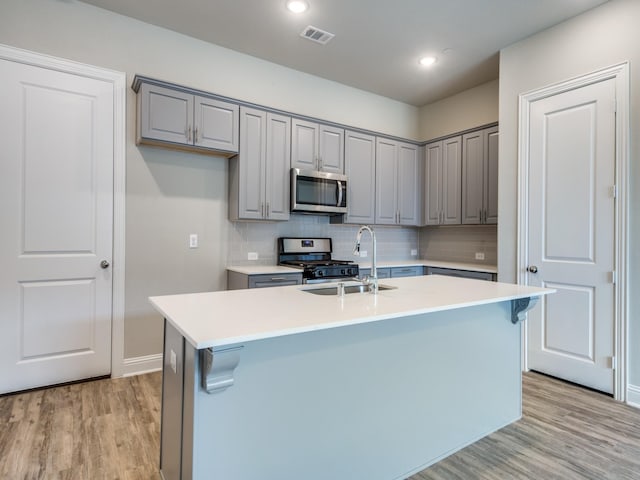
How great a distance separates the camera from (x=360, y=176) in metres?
4.20

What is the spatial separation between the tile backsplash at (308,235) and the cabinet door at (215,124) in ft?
2.60

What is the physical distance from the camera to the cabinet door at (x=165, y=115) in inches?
114

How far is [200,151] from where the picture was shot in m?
3.31

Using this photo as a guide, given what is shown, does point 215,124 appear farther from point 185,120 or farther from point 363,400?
point 363,400

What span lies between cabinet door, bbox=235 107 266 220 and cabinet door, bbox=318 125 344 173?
0.67 meters

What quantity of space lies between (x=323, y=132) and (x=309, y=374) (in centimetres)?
290

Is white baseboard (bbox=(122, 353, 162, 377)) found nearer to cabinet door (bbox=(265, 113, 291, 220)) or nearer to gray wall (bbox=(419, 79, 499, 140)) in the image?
cabinet door (bbox=(265, 113, 291, 220))

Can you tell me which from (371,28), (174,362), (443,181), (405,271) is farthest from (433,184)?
(174,362)

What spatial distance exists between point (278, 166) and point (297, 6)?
133 centimetres

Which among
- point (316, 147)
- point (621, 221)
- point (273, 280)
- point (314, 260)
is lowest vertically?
point (273, 280)

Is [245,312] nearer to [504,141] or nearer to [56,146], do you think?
[56,146]

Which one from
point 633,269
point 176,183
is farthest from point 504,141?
point 176,183

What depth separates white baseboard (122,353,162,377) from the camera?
3.07 metres

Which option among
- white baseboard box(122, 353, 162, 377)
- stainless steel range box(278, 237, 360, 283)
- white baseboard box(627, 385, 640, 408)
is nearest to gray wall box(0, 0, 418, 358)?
white baseboard box(122, 353, 162, 377)
